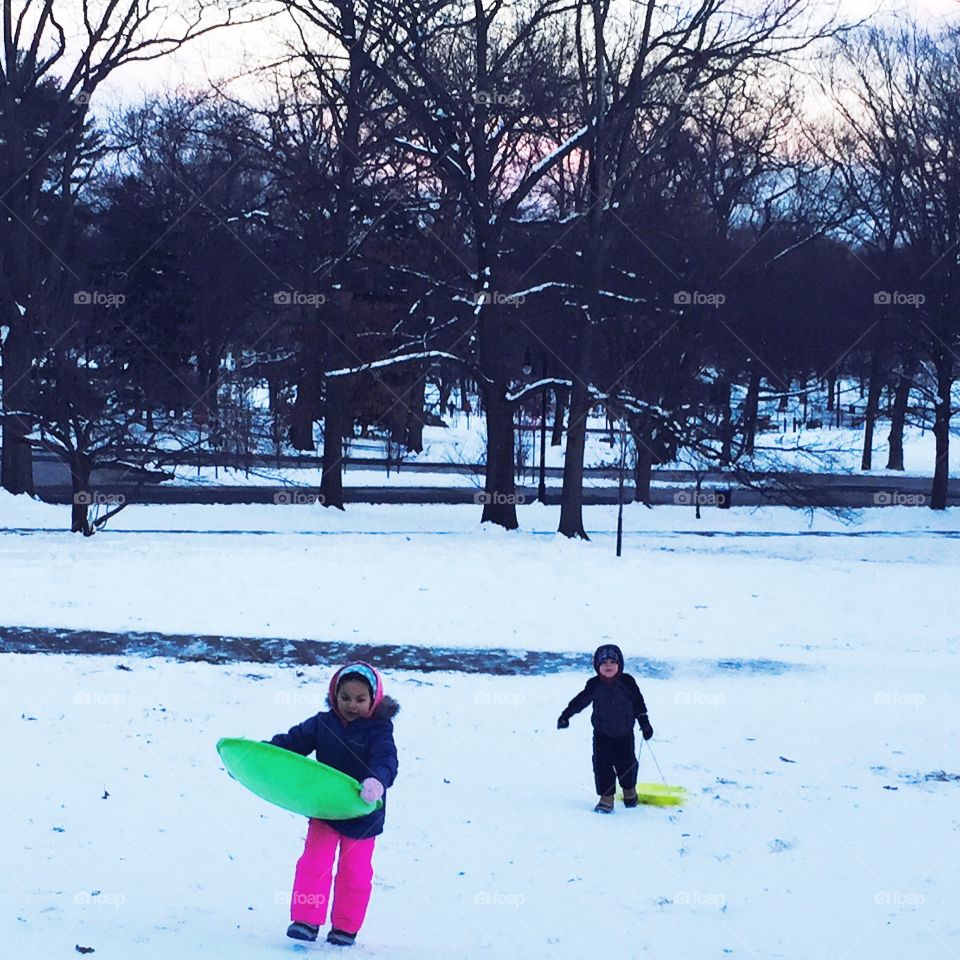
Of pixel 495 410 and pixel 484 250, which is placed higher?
pixel 484 250

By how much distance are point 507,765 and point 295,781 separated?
3889 millimetres

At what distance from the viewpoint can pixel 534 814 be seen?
26.1 ft

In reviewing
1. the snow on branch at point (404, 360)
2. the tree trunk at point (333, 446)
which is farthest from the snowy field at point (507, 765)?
the tree trunk at point (333, 446)

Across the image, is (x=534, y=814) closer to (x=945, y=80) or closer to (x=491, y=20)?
(x=491, y=20)

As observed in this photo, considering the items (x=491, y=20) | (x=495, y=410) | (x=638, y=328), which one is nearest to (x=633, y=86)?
(x=491, y=20)

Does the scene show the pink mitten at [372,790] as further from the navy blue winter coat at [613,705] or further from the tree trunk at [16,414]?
the tree trunk at [16,414]

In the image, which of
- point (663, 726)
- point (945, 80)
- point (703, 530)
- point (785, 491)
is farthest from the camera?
point (945, 80)

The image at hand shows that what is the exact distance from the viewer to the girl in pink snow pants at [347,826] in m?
5.49

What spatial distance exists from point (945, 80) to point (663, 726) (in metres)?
28.6

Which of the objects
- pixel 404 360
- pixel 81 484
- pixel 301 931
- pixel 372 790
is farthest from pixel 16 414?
pixel 372 790

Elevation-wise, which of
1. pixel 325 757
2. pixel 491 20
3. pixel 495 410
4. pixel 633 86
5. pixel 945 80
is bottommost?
pixel 325 757

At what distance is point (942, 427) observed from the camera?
35156mm

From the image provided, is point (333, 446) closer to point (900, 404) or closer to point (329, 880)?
point (900, 404)

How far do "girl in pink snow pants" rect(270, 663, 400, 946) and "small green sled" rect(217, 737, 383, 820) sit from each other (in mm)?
105
